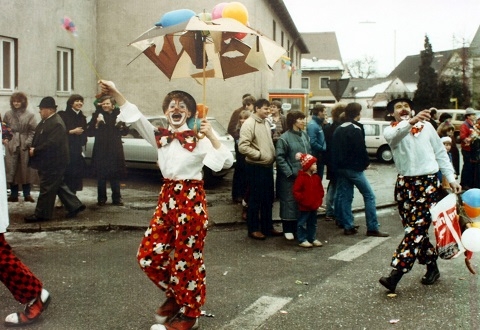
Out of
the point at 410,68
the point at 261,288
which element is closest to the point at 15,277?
the point at 261,288

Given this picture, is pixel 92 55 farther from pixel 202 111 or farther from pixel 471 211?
pixel 471 211

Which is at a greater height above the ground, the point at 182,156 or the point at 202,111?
the point at 202,111

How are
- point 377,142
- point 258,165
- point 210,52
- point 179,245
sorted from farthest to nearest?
point 377,142 → point 258,165 → point 210,52 → point 179,245

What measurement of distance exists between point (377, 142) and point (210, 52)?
58.2 ft

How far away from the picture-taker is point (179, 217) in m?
4.48

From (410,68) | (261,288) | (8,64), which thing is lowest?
(261,288)

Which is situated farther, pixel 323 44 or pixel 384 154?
pixel 323 44

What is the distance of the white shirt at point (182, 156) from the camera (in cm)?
456

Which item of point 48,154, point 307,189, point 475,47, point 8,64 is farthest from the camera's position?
point 475,47

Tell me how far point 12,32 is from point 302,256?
33.2 feet

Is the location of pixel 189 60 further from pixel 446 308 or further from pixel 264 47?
pixel 446 308

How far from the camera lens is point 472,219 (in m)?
5.22

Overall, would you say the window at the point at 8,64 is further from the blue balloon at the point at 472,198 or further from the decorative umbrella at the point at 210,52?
the blue balloon at the point at 472,198

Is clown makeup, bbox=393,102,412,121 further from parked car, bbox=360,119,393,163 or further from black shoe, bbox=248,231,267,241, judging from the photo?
parked car, bbox=360,119,393,163
